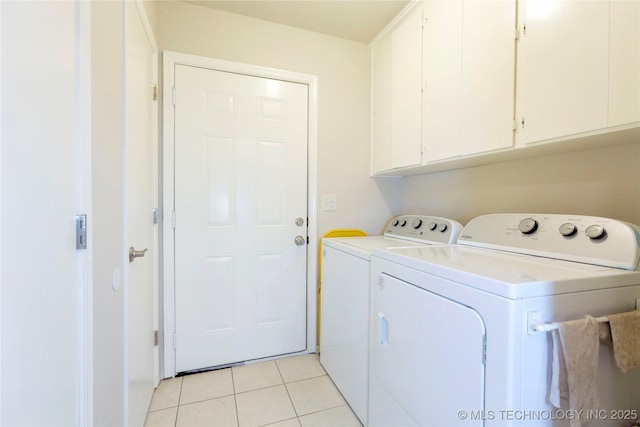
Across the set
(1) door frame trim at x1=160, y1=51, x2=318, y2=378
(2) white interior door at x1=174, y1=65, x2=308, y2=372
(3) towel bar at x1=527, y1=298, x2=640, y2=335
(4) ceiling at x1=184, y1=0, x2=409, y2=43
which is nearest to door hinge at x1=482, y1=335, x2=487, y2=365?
(3) towel bar at x1=527, y1=298, x2=640, y2=335

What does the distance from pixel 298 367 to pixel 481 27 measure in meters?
2.30

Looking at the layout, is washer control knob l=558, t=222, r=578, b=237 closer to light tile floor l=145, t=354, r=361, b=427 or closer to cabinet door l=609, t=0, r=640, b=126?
cabinet door l=609, t=0, r=640, b=126

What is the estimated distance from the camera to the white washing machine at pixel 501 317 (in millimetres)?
728

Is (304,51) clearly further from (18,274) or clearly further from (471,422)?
(471,422)

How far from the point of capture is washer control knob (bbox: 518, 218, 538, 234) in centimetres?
119

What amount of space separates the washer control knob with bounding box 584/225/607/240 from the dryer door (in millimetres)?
579

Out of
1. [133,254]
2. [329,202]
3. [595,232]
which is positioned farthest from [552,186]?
[133,254]

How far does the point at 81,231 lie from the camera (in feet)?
2.64

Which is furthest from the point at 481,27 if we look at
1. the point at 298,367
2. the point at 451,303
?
the point at 298,367

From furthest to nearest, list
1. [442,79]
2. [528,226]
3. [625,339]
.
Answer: [442,79] < [528,226] < [625,339]

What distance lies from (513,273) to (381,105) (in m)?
1.67

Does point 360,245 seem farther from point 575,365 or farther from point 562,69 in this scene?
point 562,69

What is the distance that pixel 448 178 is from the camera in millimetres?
1925

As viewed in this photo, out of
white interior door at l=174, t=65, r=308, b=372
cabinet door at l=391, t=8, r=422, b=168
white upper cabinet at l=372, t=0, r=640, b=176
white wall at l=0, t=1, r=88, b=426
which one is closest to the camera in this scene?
white wall at l=0, t=1, r=88, b=426
